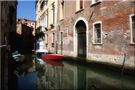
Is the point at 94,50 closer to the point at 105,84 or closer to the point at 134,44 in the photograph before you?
the point at 134,44

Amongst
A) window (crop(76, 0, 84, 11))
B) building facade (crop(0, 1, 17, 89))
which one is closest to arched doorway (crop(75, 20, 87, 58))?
window (crop(76, 0, 84, 11))

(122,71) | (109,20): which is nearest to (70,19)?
(109,20)

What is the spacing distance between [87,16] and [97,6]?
5.58 feet

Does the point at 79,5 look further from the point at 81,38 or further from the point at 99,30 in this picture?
the point at 99,30

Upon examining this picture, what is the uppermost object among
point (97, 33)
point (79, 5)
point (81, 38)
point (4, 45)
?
point (79, 5)

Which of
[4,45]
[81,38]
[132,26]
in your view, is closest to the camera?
[4,45]

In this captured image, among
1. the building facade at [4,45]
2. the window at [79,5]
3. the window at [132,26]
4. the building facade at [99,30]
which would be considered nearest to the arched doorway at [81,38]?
the building facade at [99,30]

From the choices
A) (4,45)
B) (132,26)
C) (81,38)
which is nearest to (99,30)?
(81,38)

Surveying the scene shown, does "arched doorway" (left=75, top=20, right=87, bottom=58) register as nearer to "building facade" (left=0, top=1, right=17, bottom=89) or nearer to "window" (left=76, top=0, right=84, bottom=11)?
"window" (left=76, top=0, right=84, bottom=11)

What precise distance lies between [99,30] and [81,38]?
318 centimetres

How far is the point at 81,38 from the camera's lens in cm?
1789

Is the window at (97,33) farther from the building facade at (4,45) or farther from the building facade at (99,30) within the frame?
the building facade at (4,45)

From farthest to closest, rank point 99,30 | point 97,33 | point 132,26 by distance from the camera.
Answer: point 97,33 → point 99,30 → point 132,26

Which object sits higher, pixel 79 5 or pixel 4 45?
pixel 79 5
